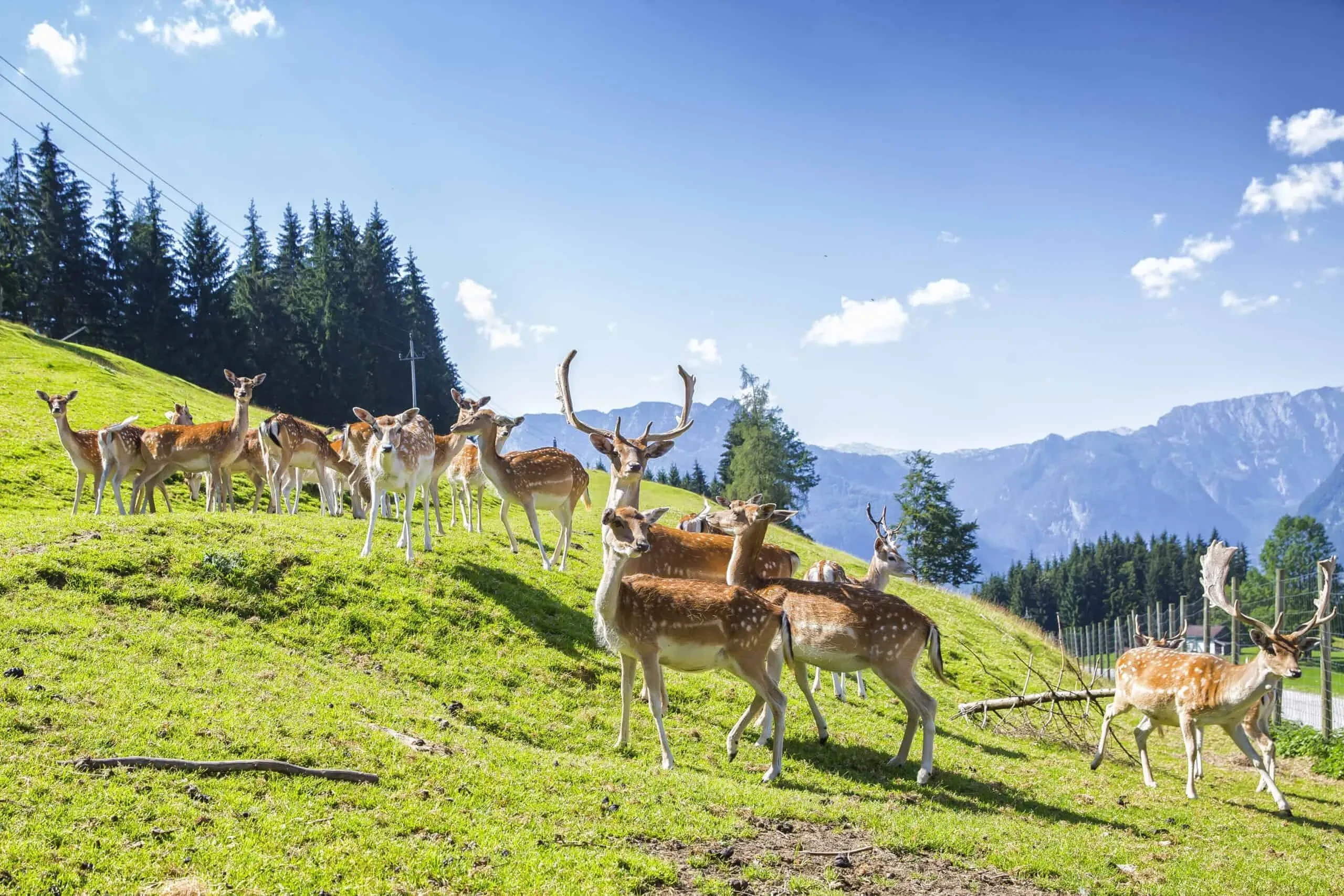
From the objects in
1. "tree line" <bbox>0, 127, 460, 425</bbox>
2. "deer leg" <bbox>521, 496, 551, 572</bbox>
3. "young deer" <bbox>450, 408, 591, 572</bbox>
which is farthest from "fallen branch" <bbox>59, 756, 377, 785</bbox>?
"tree line" <bbox>0, 127, 460, 425</bbox>

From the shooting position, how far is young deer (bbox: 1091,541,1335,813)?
34.2 ft

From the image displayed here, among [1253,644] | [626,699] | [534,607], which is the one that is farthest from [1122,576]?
[626,699]

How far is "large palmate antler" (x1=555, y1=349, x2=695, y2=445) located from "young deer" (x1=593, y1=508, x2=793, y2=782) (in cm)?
394

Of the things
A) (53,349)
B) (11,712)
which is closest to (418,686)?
(11,712)

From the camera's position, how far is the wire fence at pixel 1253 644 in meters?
14.8

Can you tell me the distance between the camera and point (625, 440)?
12352 mm

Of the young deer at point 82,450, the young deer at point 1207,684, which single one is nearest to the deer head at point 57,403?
the young deer at point 82,450

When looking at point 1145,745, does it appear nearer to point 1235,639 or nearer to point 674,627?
point 674,627

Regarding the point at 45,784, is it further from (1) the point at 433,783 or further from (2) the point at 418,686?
(2) the point at 418,686

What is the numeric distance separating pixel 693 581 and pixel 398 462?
230 inches

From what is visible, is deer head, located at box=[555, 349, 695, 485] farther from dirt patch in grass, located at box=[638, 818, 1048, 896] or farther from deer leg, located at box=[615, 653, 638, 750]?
dirt patch in grass, located at box=[638, 818, 1048, 896]

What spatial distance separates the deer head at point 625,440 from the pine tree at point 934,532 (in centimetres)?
5875

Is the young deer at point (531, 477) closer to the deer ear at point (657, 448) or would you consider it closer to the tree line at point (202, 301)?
the deer ear at point (657, 448)

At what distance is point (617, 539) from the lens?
28.0ft
